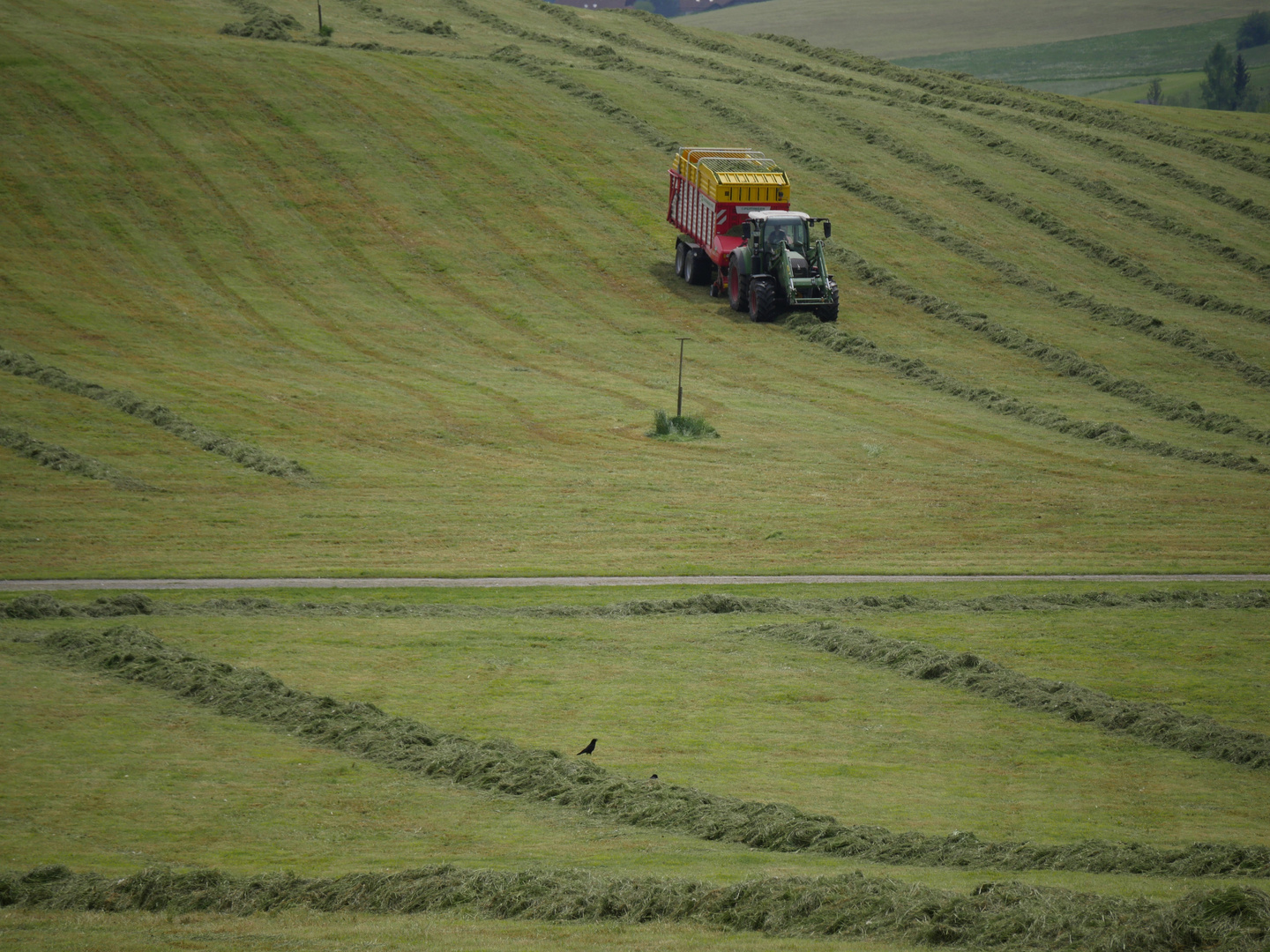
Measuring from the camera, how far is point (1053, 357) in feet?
156

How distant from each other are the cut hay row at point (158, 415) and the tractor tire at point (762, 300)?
22.3 metres

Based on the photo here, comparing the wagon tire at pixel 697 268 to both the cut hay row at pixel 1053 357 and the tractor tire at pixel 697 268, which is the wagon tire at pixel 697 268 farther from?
the cut hay row at pixel 1053 357

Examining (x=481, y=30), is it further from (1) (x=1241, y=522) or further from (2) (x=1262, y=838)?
(2) (x=1262, y=838)

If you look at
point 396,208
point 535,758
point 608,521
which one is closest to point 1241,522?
point 608,521

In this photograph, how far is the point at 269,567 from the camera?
2595 cm

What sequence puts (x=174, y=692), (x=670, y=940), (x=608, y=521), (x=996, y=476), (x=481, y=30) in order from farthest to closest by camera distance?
(x=481, y=30), (x=996, y=476), (x=608, y=521), (x=174, y=692), (x=670, y=940)

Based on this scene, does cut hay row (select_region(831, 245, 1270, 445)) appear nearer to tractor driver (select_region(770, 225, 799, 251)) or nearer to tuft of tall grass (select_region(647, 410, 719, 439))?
tractor driver (select_region(770, 225, 799, 251))

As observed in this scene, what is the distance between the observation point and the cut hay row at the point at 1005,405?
122 ft

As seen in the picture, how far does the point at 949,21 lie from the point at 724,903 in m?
189

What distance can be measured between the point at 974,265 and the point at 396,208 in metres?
25.0

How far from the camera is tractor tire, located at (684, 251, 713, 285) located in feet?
175

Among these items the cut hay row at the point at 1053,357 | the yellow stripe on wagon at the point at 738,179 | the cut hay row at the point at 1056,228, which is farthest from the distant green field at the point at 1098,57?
the yellow stripe on wagon at the point at 738,179

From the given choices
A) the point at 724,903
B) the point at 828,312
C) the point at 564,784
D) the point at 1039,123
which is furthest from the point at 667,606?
the point at 1039,123

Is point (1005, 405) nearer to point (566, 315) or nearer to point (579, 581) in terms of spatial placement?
point (566, 315)
